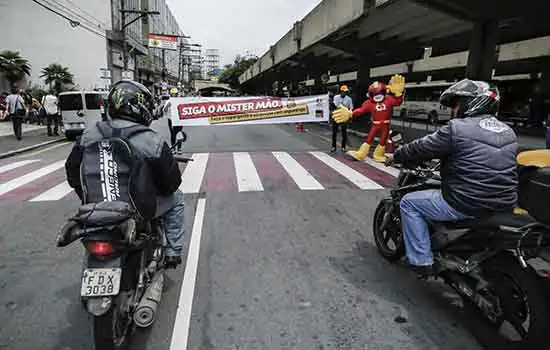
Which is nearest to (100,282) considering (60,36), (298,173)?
(298,173)

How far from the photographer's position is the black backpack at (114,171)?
2916 mm

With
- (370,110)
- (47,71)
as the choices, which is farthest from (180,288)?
(47,71)

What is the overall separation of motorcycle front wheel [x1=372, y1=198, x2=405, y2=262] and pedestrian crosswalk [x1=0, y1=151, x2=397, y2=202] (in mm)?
3348

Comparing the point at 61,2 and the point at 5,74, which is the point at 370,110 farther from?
the point at 61,2

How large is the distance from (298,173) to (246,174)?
1.19m

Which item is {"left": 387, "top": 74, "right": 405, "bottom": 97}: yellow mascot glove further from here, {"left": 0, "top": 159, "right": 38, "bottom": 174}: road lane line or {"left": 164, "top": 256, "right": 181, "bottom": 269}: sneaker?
{"left": 0, "top": 159, "right": 38, "bottom": 174}: road lane line

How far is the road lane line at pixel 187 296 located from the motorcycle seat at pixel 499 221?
235cm

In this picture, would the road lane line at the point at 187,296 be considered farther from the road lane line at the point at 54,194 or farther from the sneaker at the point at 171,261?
the road lane line at the point at 54,194

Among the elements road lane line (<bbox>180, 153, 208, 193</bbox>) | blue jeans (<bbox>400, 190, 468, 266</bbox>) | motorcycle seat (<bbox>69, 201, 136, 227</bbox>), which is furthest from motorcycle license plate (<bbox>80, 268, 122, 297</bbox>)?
road lane line (<bbox>180, 153, 208, 193</bbox>)

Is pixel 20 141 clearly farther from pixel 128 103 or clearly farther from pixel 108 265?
pixel 108 265

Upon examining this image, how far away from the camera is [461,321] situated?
3.52m

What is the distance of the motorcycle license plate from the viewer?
2.59 meters

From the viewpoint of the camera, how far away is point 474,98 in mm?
3447

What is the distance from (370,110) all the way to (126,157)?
9162 mm
